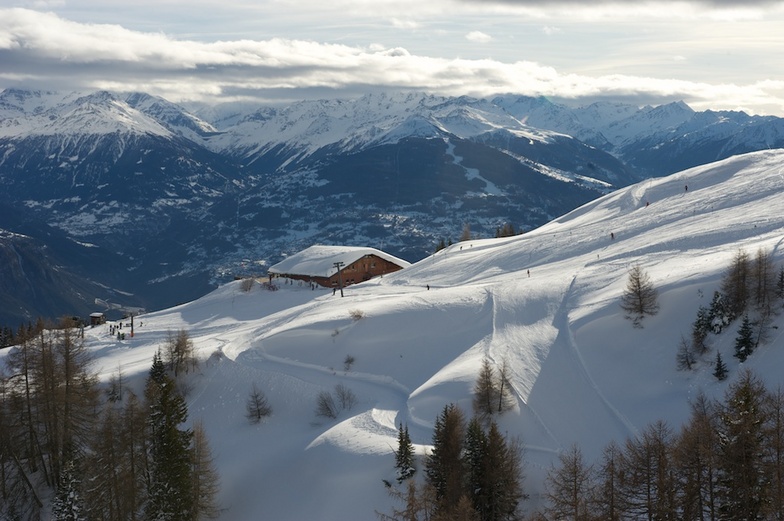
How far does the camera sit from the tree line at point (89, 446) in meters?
38.8

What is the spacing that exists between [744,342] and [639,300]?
8.78m

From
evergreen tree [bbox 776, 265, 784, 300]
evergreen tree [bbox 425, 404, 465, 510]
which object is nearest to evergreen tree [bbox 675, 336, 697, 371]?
evergreen tree [bbox 776, 265, 784, 300]

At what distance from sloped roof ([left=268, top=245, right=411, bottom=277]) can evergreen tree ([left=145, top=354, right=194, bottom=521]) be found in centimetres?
5442

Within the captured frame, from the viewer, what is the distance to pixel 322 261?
99000 millimetres

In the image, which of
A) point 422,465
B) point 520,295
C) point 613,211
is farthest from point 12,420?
point 613,211

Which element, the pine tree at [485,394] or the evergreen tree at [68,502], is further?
the pine tree at [485,394]

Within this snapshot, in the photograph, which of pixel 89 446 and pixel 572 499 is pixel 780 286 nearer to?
pixel 572 499

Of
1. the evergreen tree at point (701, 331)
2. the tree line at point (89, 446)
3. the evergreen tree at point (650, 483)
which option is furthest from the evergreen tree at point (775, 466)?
the tree line at point (89, 446)

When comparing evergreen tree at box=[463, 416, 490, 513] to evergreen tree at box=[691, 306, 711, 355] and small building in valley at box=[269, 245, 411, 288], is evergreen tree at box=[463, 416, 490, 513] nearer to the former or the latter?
evergreen tree at box=[691, 306, 711, 355]

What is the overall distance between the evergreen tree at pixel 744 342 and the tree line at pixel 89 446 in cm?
3378

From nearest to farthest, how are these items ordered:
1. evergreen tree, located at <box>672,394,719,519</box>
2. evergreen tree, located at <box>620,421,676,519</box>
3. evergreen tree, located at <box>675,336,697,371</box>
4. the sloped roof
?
evergreen tree, located at <box>672,394,719,519</box>
evergreen tree, located at <box>620,421,676,519</box>
evergreen tree, located at <box>675,336,697,371</box>
the sloped roof

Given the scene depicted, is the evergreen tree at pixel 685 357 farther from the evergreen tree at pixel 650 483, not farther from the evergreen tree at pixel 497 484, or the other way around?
the evergreen tree at pixel 497 484

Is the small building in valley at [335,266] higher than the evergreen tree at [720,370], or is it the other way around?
the small building in valley at [335,266]

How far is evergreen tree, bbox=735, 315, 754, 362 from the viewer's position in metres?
41.7
